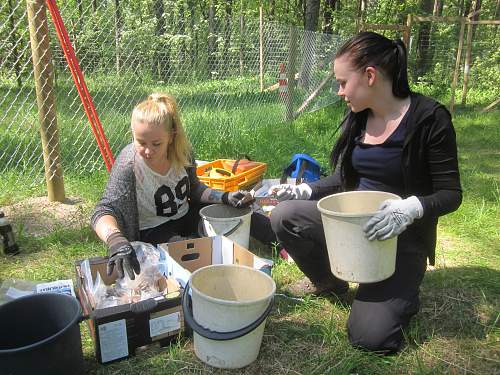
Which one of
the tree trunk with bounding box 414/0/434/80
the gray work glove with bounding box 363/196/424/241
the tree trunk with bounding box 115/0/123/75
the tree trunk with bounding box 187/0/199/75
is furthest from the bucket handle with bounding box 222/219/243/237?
the tree trunk with bounding box 414/0/434/80

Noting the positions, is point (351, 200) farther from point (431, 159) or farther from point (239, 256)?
point (239, 256)

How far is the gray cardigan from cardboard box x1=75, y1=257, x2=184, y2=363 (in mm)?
435

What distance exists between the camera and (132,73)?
4.27m

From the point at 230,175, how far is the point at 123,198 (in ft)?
4.06

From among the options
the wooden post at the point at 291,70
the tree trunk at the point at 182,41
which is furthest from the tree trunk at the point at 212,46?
the wooden post at the point at 291,70

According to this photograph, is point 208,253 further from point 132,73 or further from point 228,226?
point 132,73

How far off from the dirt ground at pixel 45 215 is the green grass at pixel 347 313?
4 centimetres

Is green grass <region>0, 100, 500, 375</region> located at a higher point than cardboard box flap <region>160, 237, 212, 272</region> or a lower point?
lower

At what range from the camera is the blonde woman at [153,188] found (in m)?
2.28

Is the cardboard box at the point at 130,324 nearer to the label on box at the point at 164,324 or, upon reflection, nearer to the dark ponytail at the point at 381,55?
the label on box at the point at 164,324

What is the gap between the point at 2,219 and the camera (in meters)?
2.78

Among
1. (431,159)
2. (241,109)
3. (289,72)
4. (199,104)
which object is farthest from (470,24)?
(431,159)

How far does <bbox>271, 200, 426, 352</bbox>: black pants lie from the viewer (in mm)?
1959

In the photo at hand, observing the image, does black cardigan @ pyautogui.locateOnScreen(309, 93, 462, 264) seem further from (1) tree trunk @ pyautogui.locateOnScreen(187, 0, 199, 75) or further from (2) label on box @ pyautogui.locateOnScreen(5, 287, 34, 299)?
(1) tree trunk @ pyautogui.locateOnScreen(187, 0, 199, 75)
